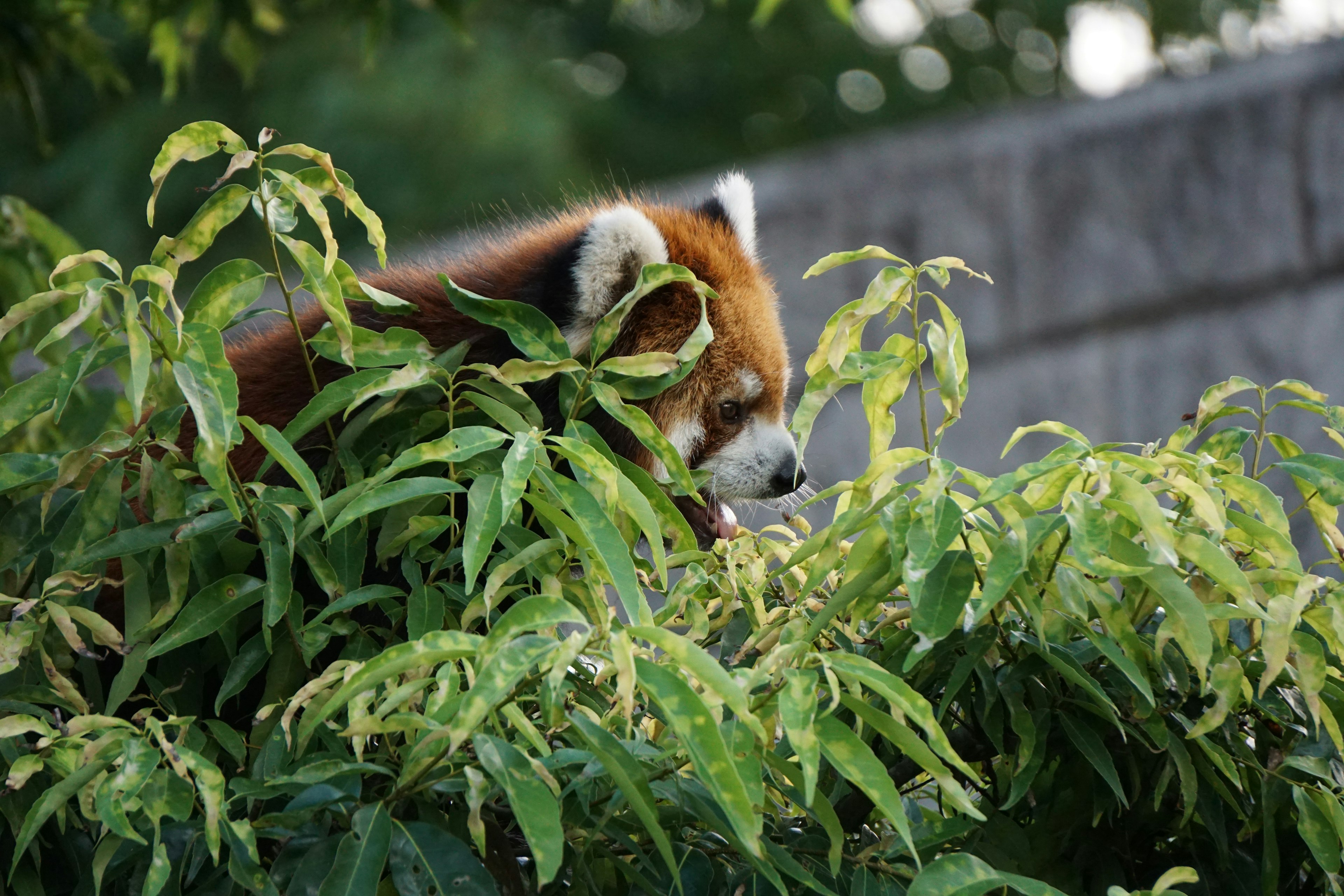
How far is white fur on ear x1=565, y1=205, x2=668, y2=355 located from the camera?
6.23 ft

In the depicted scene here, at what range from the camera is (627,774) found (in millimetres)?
895

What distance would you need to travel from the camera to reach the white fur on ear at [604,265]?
1900mm

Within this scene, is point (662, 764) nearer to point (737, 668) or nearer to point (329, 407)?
point (737, 668)

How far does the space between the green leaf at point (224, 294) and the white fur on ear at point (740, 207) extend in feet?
4.61

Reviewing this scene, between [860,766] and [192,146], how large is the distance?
74cm

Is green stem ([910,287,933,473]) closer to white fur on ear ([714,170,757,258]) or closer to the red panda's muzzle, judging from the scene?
the red panda's muzzle

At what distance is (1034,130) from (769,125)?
564 centimetres

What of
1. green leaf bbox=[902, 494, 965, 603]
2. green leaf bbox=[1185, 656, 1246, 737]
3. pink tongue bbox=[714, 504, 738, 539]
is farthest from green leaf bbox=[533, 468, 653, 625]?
pink tongue bbox=[714, 504, 738, 539]

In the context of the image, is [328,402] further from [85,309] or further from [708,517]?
[708,517]

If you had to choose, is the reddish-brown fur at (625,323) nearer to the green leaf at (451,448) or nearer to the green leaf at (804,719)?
the green leaf at (451,448)

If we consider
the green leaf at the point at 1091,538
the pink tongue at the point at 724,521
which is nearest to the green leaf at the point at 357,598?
the green leaf at the point at 1091,538

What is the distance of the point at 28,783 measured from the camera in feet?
3.56

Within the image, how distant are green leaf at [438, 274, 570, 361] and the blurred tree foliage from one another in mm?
1441

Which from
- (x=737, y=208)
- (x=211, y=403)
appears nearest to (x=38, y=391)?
(x=211, y=403)
